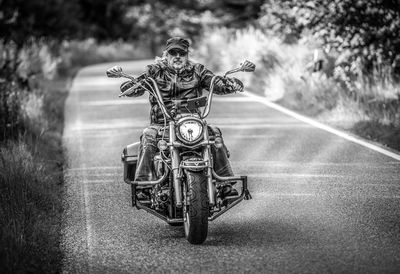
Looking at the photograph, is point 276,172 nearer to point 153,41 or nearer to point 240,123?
point 240,123

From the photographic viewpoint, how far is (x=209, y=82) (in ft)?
27.1

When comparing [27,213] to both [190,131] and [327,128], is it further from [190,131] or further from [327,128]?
[327,128]

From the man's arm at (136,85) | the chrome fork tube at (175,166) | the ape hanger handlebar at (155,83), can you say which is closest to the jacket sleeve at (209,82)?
the ape hanger handlebar at (155,83)

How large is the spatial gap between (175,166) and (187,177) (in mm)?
240

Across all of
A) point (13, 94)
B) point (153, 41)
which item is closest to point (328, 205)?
point (13, 94)

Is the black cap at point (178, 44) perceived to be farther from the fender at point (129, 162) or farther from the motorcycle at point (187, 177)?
the fender at point (129, 162)

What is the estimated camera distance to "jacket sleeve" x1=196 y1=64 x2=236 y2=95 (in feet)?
26.6

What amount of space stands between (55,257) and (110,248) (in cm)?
54

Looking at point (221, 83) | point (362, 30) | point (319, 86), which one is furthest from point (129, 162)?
point (362, 30)

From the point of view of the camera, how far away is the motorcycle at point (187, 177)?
23.1ft

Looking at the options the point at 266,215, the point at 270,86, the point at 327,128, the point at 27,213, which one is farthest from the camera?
the point at 270,86

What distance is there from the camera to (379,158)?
10.9 m

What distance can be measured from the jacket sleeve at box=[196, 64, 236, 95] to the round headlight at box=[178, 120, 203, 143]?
35.8 inches

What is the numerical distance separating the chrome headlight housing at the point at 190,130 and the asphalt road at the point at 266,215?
0.90 meters
